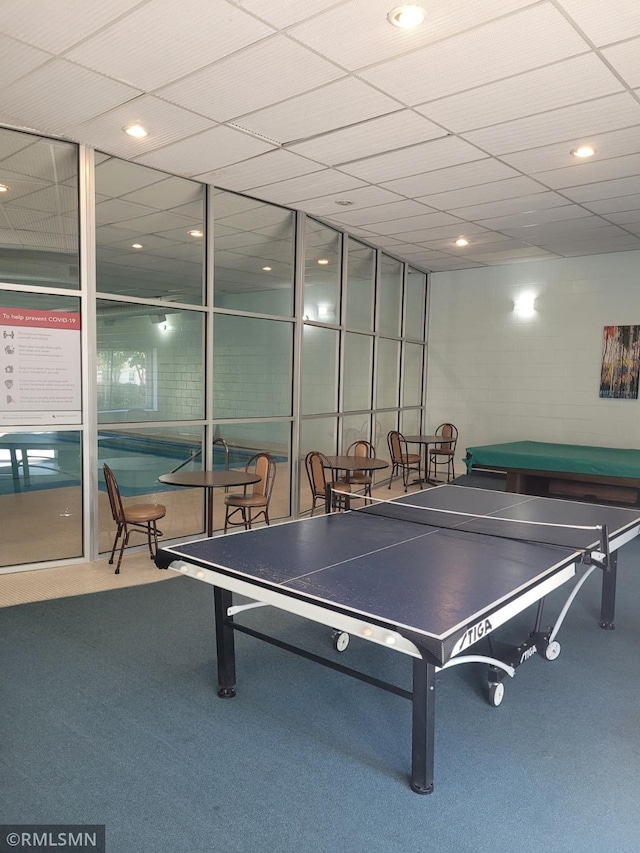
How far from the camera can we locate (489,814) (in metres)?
2.08

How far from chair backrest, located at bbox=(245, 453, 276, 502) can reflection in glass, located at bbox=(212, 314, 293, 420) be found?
586 millimetres

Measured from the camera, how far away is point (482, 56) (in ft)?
10.5

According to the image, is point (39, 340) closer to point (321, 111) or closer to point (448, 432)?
point (321, 111)

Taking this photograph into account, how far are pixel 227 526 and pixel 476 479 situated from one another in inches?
181

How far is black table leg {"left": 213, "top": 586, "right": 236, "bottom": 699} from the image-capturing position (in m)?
2.81

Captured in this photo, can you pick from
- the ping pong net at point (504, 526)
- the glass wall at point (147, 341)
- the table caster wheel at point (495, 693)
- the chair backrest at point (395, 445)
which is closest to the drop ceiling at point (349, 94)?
the glass wall at point (147, 341)

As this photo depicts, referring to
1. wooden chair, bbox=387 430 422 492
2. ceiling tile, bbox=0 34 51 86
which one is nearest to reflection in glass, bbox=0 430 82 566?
ceiling tile, bbox=0 34 51 86

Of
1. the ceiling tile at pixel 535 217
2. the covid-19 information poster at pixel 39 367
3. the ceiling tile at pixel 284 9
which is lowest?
the covid-19 information poster at pixel 39 367

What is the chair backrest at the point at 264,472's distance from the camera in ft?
17.8

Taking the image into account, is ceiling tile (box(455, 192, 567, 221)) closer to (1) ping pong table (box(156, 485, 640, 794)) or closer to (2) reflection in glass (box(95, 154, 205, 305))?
(2) reflection in glass (box(95, 154, 205, 305))

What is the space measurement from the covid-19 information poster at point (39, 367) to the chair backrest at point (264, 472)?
1603 millimetres

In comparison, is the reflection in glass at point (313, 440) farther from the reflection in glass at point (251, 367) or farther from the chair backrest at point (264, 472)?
the chair backrest at point (264, 472)

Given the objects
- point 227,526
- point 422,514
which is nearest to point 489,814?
point 422,514

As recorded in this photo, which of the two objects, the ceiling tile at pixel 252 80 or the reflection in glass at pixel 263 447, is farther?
the reflection in glass at pixel 263 447
